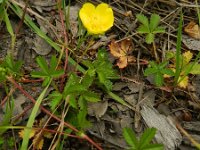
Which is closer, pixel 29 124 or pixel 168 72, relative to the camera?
pixel 29 124

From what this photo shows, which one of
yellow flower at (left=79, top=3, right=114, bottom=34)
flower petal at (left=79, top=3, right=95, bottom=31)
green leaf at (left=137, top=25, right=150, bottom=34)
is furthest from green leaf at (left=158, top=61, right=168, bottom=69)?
flower petal at (left=79, top=3, right=95, bottom=31)

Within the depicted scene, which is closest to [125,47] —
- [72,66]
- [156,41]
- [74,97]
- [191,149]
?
[156,41]

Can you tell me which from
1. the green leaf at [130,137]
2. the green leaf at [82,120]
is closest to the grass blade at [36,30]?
the green leaf at [82,120]

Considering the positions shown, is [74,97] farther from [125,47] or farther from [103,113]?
[125,47]

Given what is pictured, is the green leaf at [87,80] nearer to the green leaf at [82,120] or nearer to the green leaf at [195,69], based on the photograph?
→ the green leaf at [82,120]

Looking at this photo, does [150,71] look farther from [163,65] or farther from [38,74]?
[38,74]

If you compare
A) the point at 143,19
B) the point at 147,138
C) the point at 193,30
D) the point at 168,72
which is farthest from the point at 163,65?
the point at 147,138

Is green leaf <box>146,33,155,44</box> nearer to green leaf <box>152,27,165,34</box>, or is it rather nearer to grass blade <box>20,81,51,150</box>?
green leaf <box>152,27,165,34</box>
